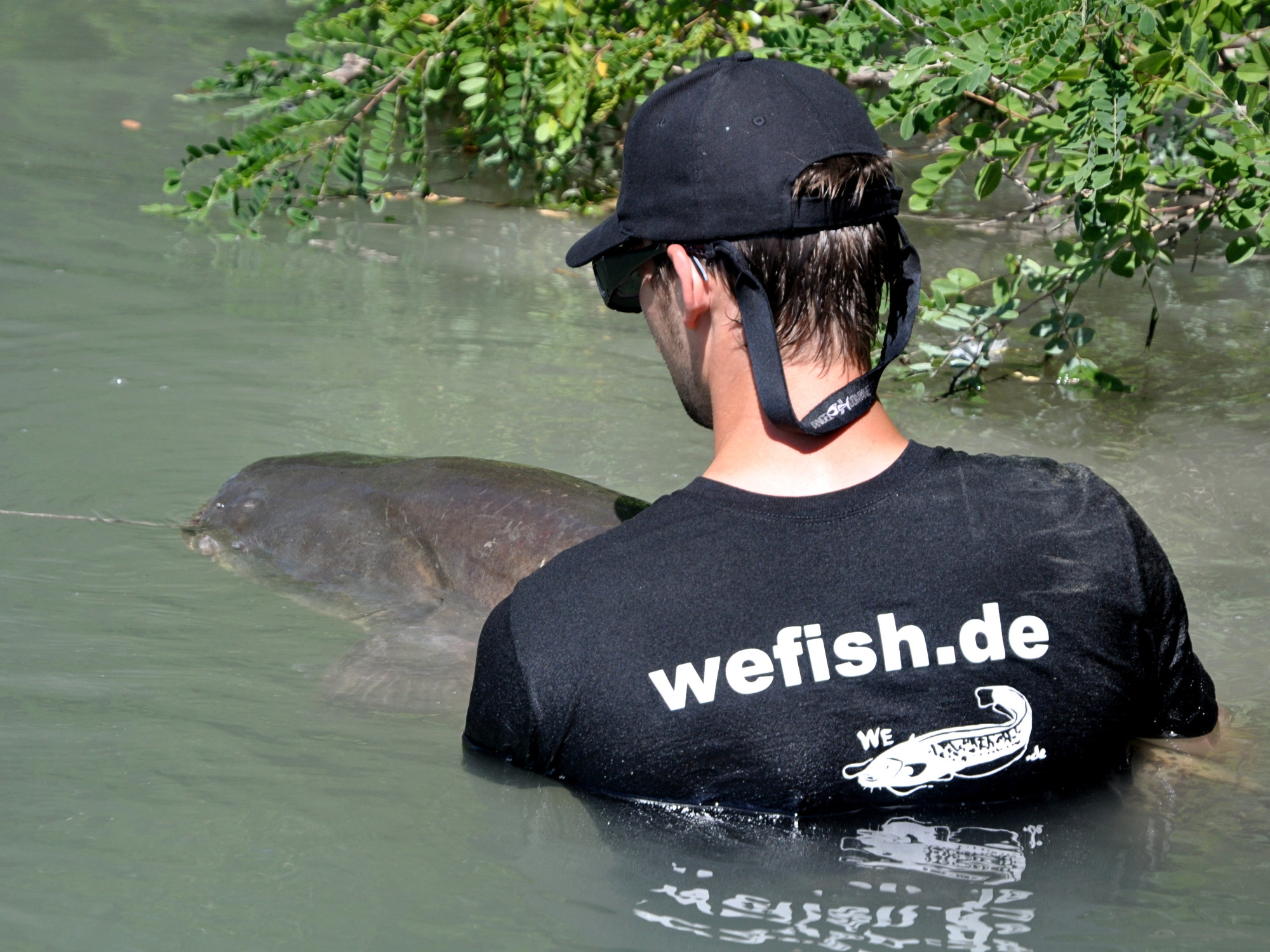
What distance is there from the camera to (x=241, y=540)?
412 centimetres

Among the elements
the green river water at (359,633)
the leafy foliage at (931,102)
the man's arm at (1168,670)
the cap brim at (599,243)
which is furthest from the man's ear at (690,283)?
the leafy foliage at (931,102)

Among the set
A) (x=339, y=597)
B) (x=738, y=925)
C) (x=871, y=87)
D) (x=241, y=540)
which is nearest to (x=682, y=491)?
(x=738, y=925)

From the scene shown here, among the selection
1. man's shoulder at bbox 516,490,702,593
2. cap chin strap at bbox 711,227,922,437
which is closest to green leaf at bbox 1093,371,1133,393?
cap chin strap at bbox 711,227,922,437

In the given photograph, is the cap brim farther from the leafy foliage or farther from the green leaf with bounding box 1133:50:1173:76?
the green leaf with bounding box 1133:50:1173:76

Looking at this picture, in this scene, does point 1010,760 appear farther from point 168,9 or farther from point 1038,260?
point 168,9

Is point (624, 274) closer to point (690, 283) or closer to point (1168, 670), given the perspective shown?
point (690, 283)

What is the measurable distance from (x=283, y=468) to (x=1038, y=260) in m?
4.86

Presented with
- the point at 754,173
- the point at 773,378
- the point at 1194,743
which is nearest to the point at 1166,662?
the point at 1194,743

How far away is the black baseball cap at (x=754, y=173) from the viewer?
2.23 m

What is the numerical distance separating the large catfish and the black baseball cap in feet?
5.00

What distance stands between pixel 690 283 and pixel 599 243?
0.24 meters

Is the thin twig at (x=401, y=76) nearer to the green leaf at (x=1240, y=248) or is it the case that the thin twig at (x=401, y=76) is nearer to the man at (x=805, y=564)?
the green leaf at (x=1240, y=248)

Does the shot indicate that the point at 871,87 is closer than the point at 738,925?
No

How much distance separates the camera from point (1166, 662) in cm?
248
